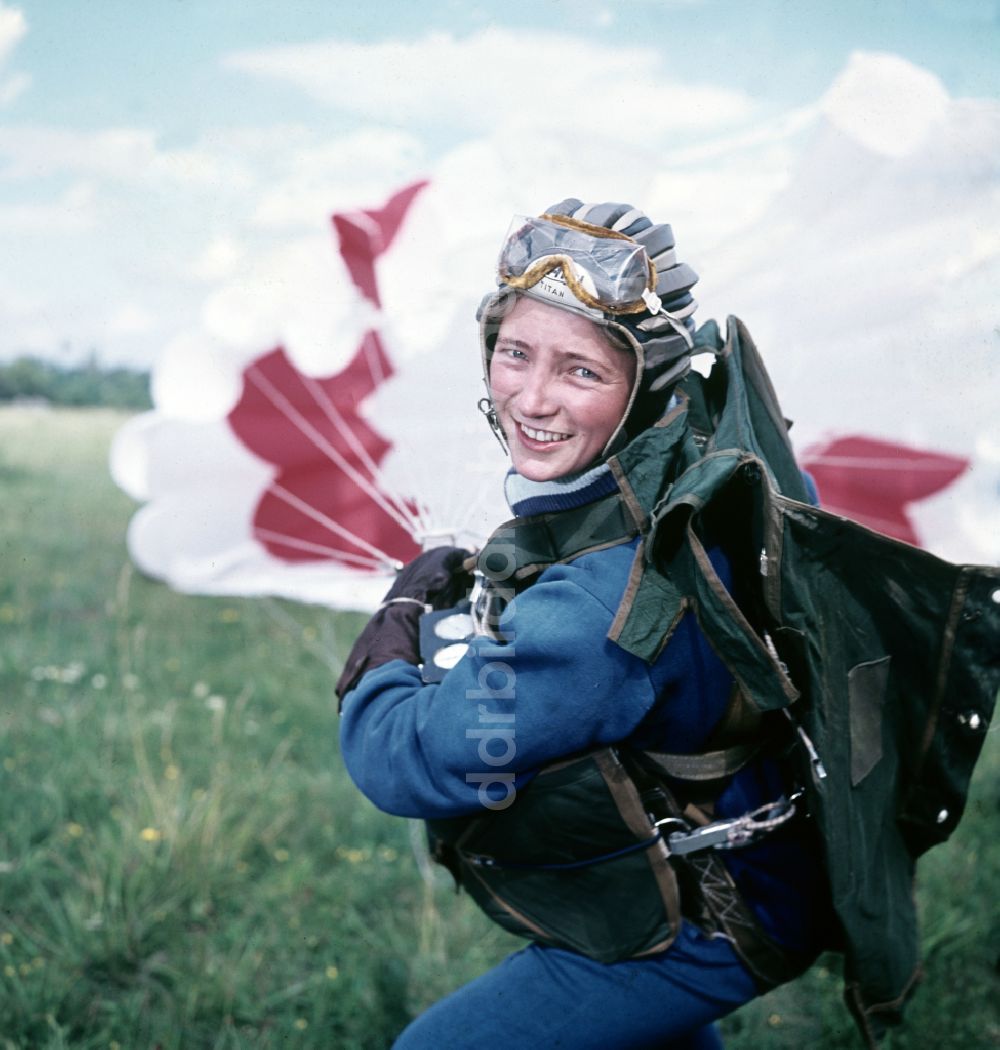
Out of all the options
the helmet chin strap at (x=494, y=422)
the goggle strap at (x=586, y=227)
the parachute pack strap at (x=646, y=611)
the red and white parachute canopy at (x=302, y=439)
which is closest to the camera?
the parachute pack strap at (x=646, y=611)

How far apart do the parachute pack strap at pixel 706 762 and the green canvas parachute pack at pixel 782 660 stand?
2 cm

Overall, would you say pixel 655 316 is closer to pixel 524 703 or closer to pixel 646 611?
pixel 646 611

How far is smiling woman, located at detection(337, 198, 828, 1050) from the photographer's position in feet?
5.00

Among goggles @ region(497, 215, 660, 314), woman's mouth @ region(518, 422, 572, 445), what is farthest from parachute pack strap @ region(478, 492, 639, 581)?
goggles @ region(497, 215, 660, 314)

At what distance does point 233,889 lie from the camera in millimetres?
3420

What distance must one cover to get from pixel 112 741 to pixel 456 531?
2600 mm

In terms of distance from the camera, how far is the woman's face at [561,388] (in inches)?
65.9

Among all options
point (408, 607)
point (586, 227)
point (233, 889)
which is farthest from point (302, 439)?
point (586, 227)

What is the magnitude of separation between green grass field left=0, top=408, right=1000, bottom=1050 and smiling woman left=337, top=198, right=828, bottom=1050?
76 centimetres

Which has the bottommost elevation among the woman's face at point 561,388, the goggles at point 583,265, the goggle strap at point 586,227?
the woman's face at point 561,388

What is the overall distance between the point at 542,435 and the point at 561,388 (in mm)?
82

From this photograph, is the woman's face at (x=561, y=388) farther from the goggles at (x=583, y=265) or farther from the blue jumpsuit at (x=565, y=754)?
the blue jumpsuit at (x=565, y=754)

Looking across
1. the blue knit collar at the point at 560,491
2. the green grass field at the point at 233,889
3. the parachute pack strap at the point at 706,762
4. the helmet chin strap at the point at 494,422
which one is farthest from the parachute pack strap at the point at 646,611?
the green grass field at the point at 233,889

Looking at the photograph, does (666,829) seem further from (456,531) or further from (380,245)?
(380,245)
